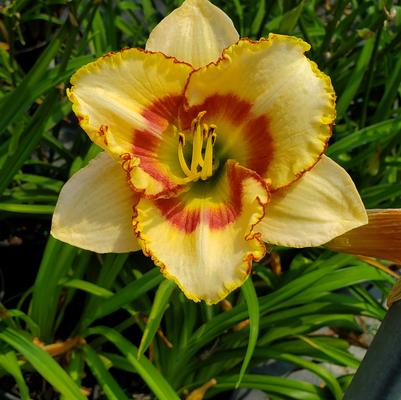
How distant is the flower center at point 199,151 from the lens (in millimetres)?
772

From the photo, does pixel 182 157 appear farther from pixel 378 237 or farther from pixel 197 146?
A: pixel 378 237

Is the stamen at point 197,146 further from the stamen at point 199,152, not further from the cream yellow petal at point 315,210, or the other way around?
the cream yellow petal at point 315,210

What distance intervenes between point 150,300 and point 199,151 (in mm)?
679

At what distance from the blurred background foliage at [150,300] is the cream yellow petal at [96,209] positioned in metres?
0.37

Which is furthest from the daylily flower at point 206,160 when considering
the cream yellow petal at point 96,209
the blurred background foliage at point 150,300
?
the blurred background foliage at point 150,300

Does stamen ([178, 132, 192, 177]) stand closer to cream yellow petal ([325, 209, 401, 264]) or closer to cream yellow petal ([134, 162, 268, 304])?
cream yellow petal ([134, 162, 268, 304])

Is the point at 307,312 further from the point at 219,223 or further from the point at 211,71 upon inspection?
the point at 211,71

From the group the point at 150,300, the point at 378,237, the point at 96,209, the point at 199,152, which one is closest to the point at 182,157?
the point at 199,152

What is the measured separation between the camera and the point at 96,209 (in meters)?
0.73

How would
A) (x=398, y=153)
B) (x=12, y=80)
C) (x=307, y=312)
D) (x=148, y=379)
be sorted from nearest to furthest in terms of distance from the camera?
1. (x=148, y=379)
2. (x=307, y=312)
3. (x=12, y=80)
4. (x=398, y=153)

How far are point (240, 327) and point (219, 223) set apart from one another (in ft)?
2.03

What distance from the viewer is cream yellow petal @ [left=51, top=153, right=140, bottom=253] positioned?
0.72 m

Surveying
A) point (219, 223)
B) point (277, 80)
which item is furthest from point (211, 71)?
point (219, 223)

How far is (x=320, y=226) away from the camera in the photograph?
2.33ft
